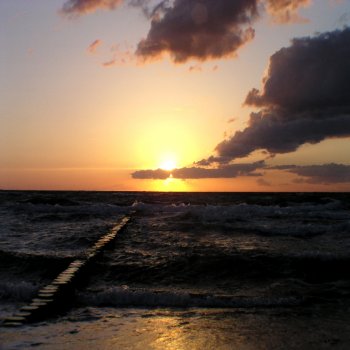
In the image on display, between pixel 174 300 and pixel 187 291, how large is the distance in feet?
3.84

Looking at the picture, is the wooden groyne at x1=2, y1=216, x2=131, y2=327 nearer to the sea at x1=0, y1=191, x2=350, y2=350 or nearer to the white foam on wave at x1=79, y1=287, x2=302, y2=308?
the sea at x1=0, y1=191, x2=350, y2=350

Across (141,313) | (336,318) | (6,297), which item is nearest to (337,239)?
(336,318)

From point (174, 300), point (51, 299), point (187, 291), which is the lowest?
point (187, 291)

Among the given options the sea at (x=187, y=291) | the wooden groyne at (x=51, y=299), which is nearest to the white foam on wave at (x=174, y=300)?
the sea at (x=187, y=291)

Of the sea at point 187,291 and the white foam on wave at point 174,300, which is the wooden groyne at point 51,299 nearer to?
the sea at point 187,291

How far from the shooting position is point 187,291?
9320mm

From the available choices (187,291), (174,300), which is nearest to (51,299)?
(174,300)

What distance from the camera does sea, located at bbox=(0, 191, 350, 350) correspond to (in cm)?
590

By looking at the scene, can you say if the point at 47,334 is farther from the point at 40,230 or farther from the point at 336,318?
the point at 40,230

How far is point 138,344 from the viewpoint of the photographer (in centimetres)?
559

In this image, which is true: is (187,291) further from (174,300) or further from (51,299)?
(51,299)

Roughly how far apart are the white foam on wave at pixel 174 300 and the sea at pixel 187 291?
19mm

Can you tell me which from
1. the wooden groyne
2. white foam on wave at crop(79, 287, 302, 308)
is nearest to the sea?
white foam on wave at crop(79, 287, 302, 308)

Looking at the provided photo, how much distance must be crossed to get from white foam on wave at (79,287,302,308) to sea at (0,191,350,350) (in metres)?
0.02
